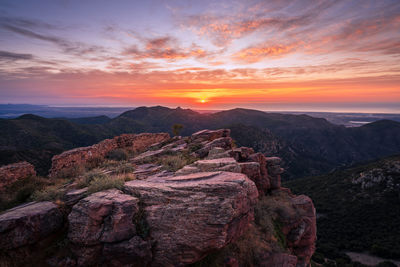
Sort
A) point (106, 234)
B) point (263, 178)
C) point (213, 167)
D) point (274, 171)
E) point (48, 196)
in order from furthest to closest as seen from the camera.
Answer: point (274, 171) → point (263, 178) → point (213, 167) → point (48, 196) → point (106, 234)

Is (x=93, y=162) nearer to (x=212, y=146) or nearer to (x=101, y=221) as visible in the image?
(x=212, y=146)

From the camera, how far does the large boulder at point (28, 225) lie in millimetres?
5066

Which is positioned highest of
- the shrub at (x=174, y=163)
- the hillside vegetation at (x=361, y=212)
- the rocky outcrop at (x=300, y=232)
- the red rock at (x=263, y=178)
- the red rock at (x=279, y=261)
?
the shrub at (x=174, y=163)

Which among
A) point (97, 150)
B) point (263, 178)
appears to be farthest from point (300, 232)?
point (97, 150)

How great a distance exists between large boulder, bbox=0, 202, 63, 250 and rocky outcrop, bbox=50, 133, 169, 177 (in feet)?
21.8

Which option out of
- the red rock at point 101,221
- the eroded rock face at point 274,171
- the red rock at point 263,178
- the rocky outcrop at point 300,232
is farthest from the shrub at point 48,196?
the eroded rock face at point 274,171

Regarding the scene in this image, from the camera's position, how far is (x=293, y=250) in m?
10.4

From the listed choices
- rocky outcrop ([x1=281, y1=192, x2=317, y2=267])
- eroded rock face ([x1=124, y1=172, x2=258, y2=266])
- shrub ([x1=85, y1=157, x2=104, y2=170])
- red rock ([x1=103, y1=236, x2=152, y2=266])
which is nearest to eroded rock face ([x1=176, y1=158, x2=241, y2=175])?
eroded rock face ([x1=124, y1=172, x2=258, y2=266])

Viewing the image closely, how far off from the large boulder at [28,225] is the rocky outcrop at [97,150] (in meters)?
6.64

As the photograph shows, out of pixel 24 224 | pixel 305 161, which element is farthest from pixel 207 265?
pixel 305 161

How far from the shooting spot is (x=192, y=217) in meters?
5.64

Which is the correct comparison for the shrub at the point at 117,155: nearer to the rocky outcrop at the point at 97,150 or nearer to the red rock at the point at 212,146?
the rocky outcrop at the point at 97,150

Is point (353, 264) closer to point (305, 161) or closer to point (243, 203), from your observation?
point (243, 203)

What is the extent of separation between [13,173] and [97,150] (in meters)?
5.70
